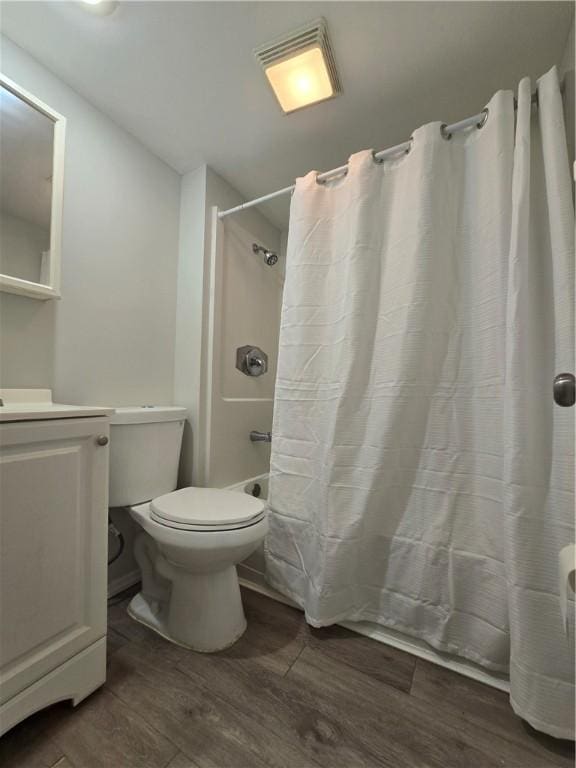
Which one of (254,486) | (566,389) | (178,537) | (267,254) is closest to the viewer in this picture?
(566,389)

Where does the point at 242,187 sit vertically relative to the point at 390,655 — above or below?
above

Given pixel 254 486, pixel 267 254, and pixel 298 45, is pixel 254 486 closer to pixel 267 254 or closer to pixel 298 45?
pixel 267 254

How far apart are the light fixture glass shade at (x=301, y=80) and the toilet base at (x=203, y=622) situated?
68.3 inches

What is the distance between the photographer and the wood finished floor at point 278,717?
2.38 feet

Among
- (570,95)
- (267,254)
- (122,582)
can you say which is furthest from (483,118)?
(122,582)

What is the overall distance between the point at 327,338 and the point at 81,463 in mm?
903

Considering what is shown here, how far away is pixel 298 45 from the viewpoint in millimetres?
1016

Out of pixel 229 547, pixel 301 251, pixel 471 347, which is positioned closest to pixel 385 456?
pixel 471 347

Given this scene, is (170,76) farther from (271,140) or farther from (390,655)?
(390,655)

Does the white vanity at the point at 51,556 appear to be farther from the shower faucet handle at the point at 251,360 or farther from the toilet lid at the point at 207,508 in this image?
the shower faucet handle at the point at 251,360

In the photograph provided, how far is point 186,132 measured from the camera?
1.38 metres

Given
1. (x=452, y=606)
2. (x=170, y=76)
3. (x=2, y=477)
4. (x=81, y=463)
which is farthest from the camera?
(x=170, y=76)

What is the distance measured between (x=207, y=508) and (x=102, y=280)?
39.5 inches

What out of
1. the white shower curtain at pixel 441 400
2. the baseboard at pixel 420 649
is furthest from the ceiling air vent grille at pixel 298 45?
the baseboard at pixel 420 649
